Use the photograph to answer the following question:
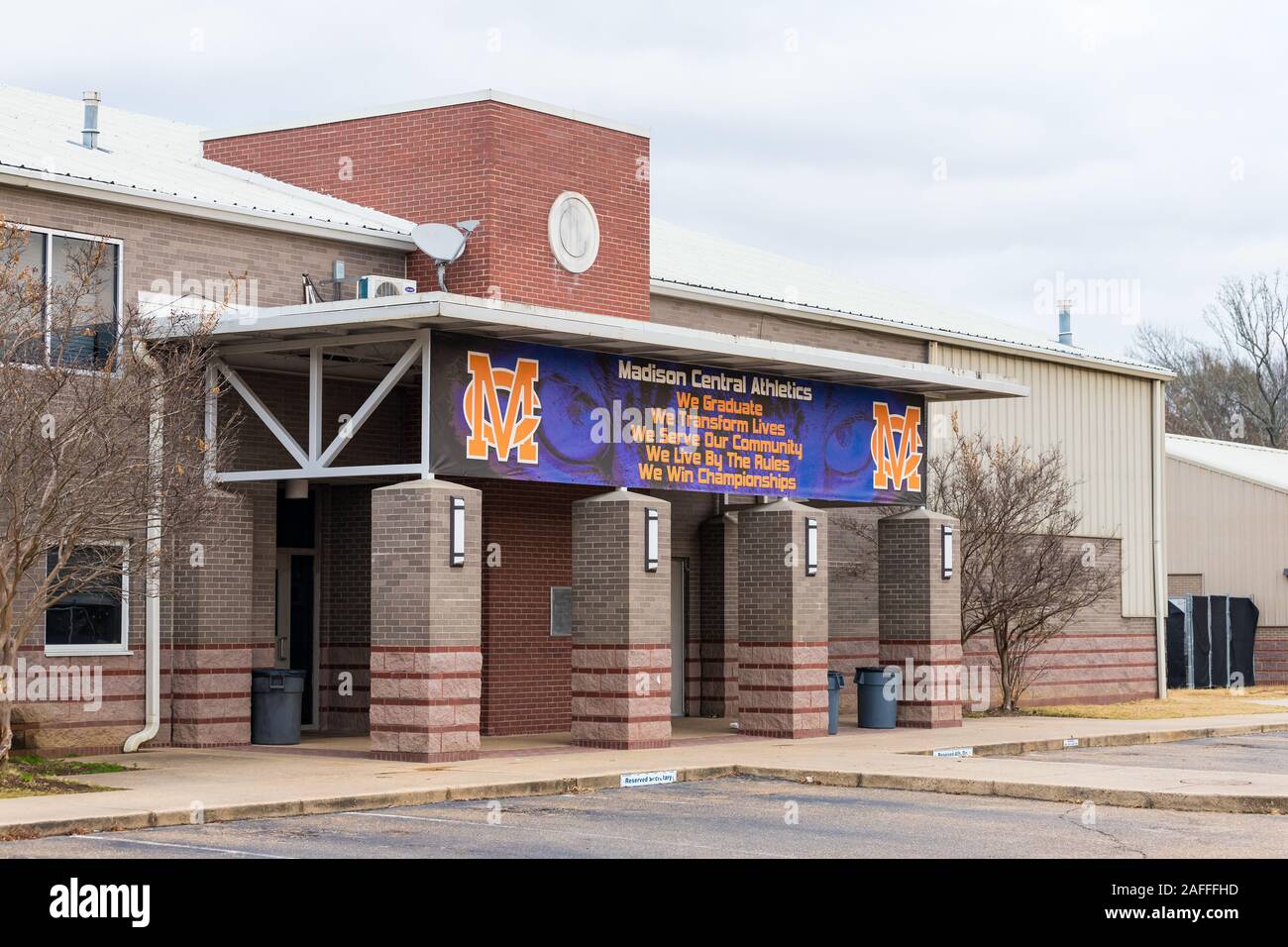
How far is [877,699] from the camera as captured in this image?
1015 inches

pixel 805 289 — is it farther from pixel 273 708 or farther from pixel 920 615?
pixel 273 708

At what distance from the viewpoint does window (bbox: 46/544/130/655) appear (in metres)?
19.5

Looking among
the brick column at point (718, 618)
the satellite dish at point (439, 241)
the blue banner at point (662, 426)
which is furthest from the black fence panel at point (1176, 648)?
the satellite dish at point (439, 241)

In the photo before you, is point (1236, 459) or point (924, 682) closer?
point (924, 682)

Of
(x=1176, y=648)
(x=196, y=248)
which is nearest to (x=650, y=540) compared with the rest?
(x=196, y=248)

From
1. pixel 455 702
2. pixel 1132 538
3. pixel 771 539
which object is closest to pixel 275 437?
pixel 455 702

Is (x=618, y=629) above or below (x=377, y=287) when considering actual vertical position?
below

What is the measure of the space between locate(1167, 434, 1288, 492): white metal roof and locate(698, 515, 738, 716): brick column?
22261mm

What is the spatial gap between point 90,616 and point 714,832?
28.0 feet

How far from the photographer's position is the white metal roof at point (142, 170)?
2003 centimetres

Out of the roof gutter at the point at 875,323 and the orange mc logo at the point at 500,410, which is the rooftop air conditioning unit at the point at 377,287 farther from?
the roof gutter at the point at 875,323

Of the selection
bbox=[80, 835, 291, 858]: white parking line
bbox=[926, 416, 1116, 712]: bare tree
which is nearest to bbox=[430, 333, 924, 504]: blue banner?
bbox=[926, 416, 1116, 712]: bare tree

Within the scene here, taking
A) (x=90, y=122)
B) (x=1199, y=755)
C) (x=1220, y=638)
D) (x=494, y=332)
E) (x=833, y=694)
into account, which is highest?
(x=90, y=122)
